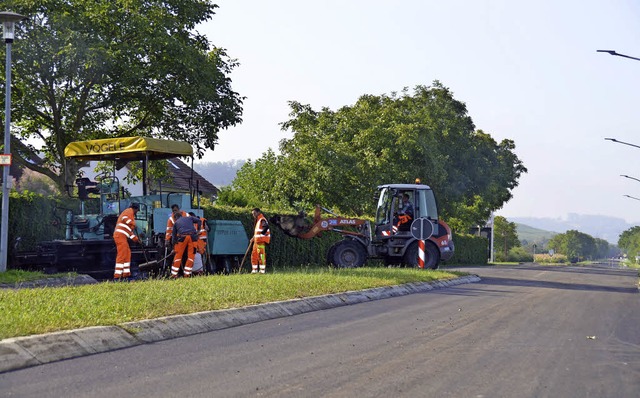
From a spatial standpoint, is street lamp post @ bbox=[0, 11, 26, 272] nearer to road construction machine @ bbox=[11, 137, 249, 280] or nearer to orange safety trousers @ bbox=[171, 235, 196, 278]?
road construction machine @ bbox=[11, 137, 249, 280]

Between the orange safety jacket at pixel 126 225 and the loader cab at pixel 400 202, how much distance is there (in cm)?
1094

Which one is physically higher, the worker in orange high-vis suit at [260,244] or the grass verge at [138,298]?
the worker in orange high-vis suit at [260,244]

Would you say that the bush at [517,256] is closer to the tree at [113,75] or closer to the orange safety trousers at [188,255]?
the tree at [113,75]

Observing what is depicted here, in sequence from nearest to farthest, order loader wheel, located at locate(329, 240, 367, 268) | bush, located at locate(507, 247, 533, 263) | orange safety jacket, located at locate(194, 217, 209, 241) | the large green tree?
1. orange safety jacket, located at locate(194, 217, 209, 241)
2. loader wheel, located at locate(329, 240, 367, 268)
3. the large green tree
4. bush, located at locate(507, 247, 533, 263)

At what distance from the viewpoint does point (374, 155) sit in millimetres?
41969

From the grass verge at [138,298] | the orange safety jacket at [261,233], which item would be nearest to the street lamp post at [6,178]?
the grass verge at [138,298]

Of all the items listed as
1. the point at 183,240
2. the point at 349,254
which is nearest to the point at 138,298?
the point at 183,240

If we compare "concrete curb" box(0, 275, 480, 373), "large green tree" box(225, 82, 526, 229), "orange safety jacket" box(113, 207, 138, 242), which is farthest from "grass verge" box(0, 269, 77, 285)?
"large green tree" box(225, 82, 526, 229)

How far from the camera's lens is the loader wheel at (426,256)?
26.4m

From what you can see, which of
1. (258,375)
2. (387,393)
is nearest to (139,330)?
(258,375)

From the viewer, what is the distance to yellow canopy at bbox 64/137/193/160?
62.4 ft

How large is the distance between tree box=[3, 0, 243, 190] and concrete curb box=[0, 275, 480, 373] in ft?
38.2

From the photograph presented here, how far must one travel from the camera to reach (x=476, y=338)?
10.3 metres

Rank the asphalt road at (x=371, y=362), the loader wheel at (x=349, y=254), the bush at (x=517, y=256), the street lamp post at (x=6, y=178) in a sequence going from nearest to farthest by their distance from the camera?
the asphalt road at (x=371, y=362), the street lamp post at (x=6, y=178), the loader wheel at (x=349, y=254), the bush at (x=517, y=256)
